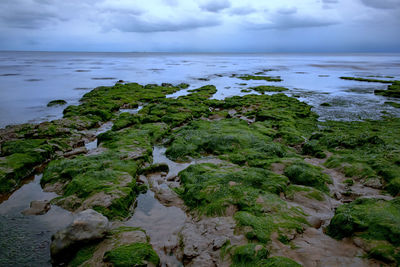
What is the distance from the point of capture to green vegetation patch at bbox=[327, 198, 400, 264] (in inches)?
188

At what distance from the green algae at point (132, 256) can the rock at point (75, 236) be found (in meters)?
0.58

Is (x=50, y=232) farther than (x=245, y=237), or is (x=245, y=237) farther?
(x=50, y=232)

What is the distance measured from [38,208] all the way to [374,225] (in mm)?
8166

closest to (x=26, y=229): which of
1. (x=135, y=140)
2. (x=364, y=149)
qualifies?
(x=135, y=140)

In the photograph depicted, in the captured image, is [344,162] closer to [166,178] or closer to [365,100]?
[166,178]

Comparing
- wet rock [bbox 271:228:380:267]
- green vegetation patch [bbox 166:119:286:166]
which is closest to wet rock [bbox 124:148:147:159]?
green vegetation patch [bbox 166:119:286:166]

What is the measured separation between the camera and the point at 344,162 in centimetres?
917

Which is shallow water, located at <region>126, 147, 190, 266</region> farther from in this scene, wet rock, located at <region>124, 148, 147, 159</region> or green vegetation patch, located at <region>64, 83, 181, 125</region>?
green vegetation patch, located at <region>64, 83, 181, 125</region>

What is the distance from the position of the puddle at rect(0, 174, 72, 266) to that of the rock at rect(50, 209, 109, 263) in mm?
301

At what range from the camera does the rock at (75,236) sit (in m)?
4.92

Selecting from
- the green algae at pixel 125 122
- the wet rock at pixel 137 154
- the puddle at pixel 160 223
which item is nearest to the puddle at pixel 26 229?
the puddle at pixel 160 223

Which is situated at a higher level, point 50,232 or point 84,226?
point 84,226

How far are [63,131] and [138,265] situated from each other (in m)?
10.2

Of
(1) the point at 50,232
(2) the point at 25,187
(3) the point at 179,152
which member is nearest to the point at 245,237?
(1) the point at 50,232
